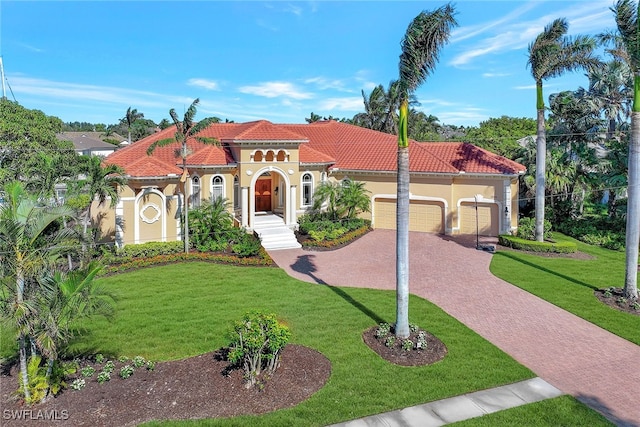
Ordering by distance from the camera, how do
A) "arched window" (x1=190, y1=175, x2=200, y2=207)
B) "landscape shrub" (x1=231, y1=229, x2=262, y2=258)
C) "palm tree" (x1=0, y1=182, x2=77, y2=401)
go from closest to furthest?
1. "palm tree" (x1=0, y1=182, x2=77, y2=401)
2. "landscape shrub" (x1=231, y1=229, x2=262, y2=258)
3. "arched window" (x1=190, y1=175, x2=200, y2=207)

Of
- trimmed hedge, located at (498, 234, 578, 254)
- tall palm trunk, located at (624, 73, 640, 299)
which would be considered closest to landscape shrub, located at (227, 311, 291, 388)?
tall palm trunk, located at (624, 73, 640, 299)

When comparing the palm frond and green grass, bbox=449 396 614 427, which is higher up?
the palm frond

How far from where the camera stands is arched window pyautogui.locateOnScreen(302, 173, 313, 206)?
29188mm

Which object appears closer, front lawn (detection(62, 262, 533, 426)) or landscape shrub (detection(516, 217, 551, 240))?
front lawn (detection(62, 262, 533, 426))

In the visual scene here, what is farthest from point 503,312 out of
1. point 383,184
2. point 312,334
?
point 383,184

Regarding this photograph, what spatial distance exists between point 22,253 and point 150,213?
14.1m

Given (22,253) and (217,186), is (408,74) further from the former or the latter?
(217,186)

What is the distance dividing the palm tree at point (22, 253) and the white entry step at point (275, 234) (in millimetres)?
15658

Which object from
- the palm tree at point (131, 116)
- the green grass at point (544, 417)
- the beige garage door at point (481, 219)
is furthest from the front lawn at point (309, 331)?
the palm tree at point (131, 116)

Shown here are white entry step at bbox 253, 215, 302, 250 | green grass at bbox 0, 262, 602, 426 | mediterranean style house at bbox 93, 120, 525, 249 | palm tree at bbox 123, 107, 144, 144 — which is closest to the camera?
green grass at bbox 0, 262, 602, 426

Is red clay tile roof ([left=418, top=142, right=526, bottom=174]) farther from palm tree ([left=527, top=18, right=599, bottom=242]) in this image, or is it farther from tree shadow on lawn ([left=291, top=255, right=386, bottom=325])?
tree shadow on lawn ([left=291, top=255, right=386, bottom=325])

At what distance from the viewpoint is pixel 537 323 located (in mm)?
13992

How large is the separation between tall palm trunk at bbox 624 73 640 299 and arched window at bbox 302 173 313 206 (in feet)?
60.2

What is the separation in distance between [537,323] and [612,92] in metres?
24.3
